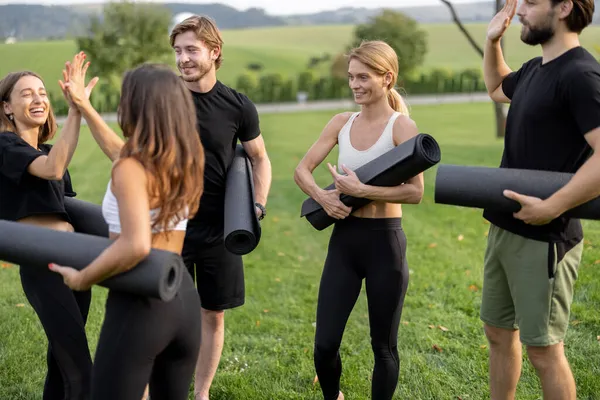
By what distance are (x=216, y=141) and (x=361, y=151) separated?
975 millimetres

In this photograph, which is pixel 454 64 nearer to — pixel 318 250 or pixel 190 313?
pixel 318 250

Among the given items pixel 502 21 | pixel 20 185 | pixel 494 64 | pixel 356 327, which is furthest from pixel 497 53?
pixel 356 327

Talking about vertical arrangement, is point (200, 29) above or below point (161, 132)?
above

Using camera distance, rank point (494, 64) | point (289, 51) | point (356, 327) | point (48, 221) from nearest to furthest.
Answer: point (48, 221) → point (494, 64) → point (356, 327) → point (289, 51)

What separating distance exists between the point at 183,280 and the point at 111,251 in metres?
0.38

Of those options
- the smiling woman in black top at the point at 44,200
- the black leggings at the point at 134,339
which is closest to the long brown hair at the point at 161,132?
the black leggings at the point at 134,339

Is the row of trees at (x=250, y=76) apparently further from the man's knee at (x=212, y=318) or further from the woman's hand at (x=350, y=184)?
the woman's hand at (x=350, y=184)

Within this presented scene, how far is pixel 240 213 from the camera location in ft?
13.7

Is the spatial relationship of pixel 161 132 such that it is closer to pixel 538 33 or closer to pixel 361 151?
pixel 361 151

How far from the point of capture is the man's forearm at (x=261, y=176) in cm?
476

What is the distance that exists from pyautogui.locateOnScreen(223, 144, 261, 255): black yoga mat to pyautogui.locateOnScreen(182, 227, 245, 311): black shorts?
1.29 ft

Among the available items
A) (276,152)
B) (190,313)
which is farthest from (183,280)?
(276,152)

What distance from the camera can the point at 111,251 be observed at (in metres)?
2.88

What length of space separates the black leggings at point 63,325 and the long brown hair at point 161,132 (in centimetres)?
118
